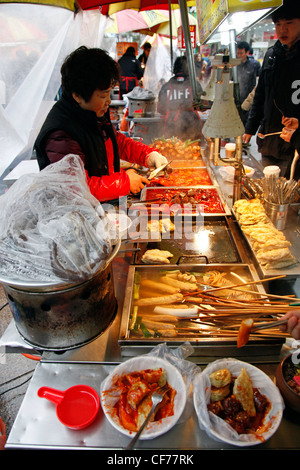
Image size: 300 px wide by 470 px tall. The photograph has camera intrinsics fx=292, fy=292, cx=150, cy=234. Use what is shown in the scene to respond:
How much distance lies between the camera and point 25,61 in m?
3.32

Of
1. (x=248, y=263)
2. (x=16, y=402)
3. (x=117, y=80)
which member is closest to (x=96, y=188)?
(x=117, y=80)

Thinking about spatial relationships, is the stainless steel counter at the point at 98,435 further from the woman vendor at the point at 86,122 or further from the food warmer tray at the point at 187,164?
Answer: the food warmer tray at the point at 187,164

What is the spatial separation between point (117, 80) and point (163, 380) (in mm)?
2279

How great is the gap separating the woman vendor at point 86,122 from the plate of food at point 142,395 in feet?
4.91

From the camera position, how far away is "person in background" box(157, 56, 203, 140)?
5.47 metres

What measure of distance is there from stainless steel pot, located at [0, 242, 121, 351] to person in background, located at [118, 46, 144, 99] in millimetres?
10737

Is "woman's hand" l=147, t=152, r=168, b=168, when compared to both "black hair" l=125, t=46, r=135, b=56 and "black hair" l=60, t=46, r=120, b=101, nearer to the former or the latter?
"black hair" l=60, t=46, r=120, b=101

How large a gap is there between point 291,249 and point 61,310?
5.95 ft

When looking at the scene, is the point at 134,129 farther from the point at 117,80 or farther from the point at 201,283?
the point at 201,283

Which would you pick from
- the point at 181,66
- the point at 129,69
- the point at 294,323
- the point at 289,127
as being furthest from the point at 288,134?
the point at 129,69

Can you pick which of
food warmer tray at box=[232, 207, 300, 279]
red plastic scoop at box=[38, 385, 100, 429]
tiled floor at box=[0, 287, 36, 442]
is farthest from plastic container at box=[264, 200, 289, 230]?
tiled floor at box=[0, 287, 36, 442]

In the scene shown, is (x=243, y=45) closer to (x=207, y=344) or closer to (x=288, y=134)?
(x=288, y=134)

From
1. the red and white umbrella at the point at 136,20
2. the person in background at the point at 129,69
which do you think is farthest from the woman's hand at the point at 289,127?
the red and white umbrella at the point at 136,20

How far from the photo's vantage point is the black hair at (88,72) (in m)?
2.25
